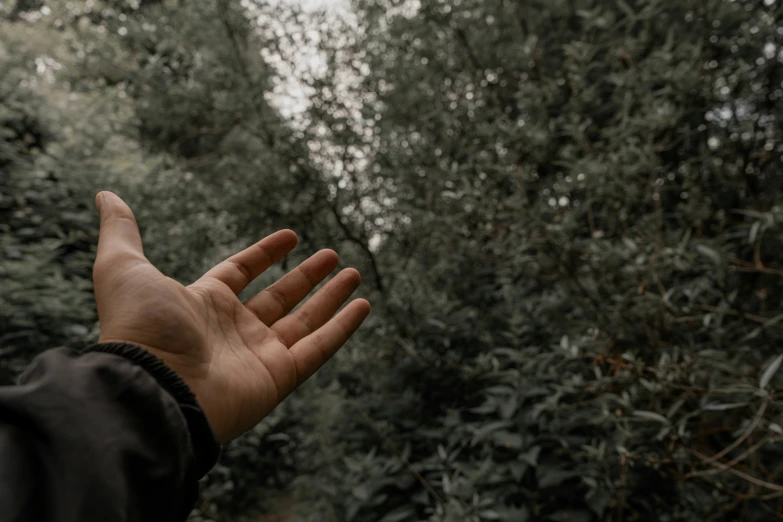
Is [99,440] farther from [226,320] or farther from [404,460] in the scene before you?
[404,460]

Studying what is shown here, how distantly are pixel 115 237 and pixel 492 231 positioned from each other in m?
2.22

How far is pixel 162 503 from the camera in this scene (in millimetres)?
824

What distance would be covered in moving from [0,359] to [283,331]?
2.90m

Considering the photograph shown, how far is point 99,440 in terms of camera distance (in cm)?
77

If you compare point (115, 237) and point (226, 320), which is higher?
point (115, 237)

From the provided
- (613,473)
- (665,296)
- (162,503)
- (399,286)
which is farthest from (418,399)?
(162,503)

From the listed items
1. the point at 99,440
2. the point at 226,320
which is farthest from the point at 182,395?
the point at 226,320

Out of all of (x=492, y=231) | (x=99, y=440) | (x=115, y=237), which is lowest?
(x=492, y=231)

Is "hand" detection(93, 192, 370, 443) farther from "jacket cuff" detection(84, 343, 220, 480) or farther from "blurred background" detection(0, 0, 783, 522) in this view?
"blurred background" detection(0, 0, 783, 522)

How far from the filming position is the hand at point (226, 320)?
1.10 meters

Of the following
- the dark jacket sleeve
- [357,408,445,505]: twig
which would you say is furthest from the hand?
[357,408,445,505]: twig

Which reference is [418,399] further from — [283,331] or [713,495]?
[283,331]

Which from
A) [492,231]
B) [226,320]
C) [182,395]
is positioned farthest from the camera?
[492,231]

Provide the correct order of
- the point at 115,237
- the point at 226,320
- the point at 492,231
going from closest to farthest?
the point at 115,237 < the point at 226,320 < the point at 492,231
